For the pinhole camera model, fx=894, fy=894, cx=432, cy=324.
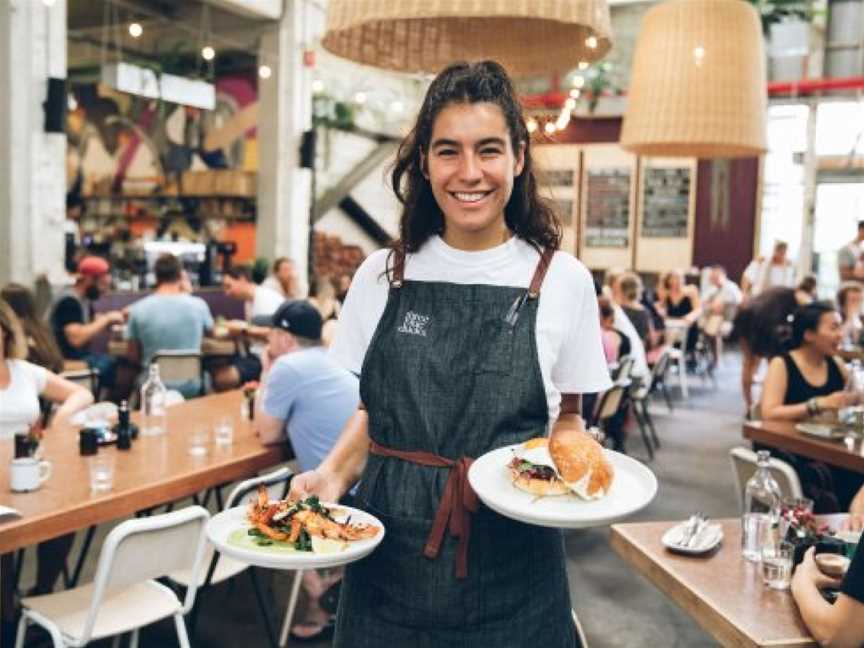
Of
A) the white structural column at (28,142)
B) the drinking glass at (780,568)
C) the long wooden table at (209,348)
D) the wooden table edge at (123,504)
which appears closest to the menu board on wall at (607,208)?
the long wooden table at (209,348)

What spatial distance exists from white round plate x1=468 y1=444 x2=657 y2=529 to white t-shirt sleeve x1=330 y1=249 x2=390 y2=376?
360 millimetres

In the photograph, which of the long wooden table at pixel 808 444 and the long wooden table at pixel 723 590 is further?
the long wooden table at pixel 808 444

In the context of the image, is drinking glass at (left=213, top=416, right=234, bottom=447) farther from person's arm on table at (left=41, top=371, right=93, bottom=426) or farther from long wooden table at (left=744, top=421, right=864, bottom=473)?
long wooden table at (left=744, top=421, right=864, bottom=473)

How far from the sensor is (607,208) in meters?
15.8

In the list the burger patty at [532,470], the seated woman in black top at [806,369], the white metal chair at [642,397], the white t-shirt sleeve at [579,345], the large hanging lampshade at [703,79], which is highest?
the large hanging lampshade at [703,79]

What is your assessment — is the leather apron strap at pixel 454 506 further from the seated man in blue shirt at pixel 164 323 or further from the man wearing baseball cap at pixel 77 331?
the man wearing baseball cap at pixel 77 331

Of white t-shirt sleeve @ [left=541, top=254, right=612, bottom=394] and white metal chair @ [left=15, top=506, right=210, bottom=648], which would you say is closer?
white t-shirt sleeve @ [left=541, top=254, right=612, bottom=394]

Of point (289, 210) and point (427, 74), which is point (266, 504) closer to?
point (427, 74)

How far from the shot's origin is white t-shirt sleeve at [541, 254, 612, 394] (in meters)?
1.70

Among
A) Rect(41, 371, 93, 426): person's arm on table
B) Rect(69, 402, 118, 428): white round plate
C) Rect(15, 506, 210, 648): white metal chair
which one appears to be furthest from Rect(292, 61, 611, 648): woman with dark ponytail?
Rect(41, 371, 93, 426): person's arm on table

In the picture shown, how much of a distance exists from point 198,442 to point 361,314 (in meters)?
2.18

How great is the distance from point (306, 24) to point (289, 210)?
7.88 feet

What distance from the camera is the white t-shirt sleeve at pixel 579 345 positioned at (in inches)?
66.8

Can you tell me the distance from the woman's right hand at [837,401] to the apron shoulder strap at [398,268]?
137 inches
